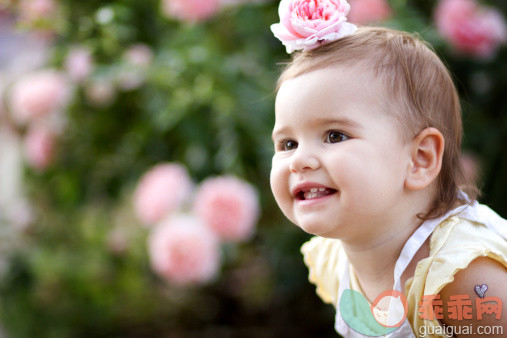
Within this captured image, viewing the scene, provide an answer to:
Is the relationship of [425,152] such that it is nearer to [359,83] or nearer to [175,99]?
[359,83]

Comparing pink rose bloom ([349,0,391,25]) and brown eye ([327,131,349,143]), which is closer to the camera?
brown eye ([327,131,349,143])

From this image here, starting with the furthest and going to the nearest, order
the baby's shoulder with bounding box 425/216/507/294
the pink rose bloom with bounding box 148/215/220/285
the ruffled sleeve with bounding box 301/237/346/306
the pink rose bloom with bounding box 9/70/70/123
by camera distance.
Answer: the pink rose bloom with bounding box 9/70/70/123, the pink rose bloom with bounding box 148/215/220/285, the ruffled sleeve with bounding box 301/237/346/306, the baby's shoulder with bounding box 425/216/507/294

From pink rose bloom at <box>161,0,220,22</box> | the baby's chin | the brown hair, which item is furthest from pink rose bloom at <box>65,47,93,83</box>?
the baby's chin

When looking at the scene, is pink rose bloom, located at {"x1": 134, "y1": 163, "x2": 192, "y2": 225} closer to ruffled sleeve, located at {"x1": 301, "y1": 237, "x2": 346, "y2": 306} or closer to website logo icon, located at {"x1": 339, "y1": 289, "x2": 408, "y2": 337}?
ruffled sleeve, located at {"x1": 301, "y1": 237, "x2": 346, "y2": 306}

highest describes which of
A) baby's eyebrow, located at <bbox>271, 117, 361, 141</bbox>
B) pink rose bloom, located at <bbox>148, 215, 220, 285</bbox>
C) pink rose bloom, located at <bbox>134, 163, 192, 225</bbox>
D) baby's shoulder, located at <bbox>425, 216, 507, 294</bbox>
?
baby's eyebrow, located at <bbox>271, 117, 361, 141</bbox>

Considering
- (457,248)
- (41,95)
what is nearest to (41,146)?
(41,95)

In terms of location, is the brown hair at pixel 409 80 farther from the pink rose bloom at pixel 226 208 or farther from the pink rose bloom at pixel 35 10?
the pink rose bloom at pixel 35 10

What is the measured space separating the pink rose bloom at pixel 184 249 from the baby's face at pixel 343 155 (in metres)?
0.60

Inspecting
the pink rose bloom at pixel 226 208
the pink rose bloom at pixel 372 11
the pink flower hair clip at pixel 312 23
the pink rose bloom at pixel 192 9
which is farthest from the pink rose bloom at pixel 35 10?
the pink flower hair clip at pixel 312 23

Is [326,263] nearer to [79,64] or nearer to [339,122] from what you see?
[339,122]

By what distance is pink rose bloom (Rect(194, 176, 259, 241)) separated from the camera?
3.87 ft

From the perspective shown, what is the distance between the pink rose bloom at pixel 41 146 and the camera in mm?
1633

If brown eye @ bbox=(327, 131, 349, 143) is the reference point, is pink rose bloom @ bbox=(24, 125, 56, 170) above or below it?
below

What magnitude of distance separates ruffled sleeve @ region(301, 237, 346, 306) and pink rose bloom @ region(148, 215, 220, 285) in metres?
0.43
